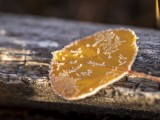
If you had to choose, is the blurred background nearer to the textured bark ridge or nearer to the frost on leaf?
the textured bark ridge

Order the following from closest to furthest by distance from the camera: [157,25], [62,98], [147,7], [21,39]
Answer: [62,98] → [21,39] → [157,25] → [147,7]

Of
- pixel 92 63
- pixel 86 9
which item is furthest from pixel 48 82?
pixel 86 9

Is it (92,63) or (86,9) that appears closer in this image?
(92,63)

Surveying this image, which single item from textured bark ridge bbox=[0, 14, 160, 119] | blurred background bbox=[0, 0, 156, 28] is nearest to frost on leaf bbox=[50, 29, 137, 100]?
→ textured bark ridge bbox=[0, 14, 160, 119]

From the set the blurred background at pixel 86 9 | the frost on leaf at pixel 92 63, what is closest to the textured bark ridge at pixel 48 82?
the frost on leaf at pixel 92 63

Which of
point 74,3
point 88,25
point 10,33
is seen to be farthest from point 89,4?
point 10,33

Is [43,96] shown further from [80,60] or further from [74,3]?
[74,3]

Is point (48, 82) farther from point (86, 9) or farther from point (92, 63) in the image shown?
point (86, 9)
